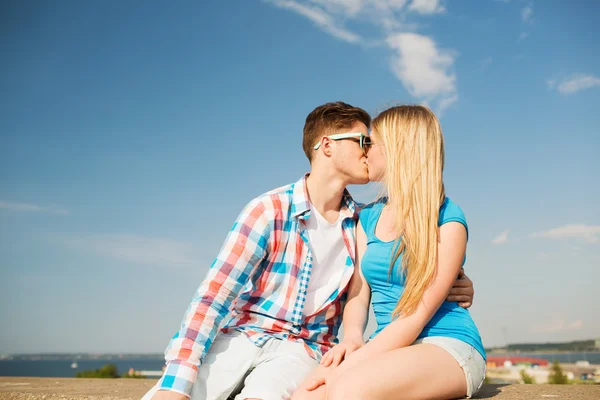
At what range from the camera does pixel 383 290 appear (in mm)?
3172

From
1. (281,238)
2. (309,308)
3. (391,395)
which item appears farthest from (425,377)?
(281,238)

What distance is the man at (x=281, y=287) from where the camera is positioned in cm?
294

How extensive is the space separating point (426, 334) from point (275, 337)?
1.06 metres

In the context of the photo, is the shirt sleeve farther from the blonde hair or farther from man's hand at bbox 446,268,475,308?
man's hand at bbox 446,268,475,308

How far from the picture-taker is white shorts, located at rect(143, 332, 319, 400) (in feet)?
9.29

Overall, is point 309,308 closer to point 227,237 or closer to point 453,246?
point 227,237

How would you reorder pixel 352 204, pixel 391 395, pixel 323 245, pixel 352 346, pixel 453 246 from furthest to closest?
pixel 352 204, pixel 323 245, pixel 352 346, pixel 453 246, pixel 391 395

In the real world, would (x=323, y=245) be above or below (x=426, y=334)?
above

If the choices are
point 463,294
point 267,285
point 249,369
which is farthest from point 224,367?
point 463,294

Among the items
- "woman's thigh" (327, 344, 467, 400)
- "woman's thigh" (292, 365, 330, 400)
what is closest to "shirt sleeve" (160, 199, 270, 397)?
"woman's thigh" (292, 365, 330, 400)

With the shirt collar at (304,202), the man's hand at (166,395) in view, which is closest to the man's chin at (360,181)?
the shirt collar at (304,202)

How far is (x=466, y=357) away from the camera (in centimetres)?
276

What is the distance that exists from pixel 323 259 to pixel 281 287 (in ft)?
1.36

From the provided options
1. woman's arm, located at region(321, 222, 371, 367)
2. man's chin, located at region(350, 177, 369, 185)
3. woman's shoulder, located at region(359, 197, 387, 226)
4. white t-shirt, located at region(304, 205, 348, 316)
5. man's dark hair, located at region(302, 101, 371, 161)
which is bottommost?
woman's arm, located at region(321, 222, 371, 367)
